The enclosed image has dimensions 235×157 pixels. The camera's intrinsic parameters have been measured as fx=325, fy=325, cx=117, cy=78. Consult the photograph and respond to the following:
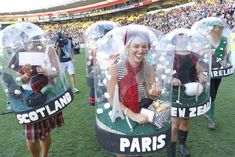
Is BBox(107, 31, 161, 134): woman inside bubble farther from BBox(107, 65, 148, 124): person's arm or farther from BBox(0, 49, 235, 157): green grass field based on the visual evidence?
BBox(0, 49, 235, 157): green grass field

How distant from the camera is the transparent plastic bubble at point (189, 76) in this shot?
3.35m

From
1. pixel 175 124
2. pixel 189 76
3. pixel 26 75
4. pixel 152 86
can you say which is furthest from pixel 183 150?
pixel 26 75

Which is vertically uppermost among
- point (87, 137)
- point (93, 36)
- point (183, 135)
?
point (93, 36)

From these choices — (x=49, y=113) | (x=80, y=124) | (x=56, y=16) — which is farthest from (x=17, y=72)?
(x=56, y=16)

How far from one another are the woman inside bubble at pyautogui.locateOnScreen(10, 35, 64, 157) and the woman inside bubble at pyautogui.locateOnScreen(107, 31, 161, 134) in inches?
36.7

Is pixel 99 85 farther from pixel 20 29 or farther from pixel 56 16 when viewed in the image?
pixel 56 16

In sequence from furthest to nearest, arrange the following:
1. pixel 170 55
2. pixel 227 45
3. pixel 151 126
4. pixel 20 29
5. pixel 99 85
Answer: pixel 227 45 → pixel 20 29 → pixel 170 55 → pixel 99 85 → pixel 151 126

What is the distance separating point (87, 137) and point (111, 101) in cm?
246

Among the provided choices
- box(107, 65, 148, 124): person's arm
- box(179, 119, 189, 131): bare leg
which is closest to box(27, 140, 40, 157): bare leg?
box(107, 65, 148, 124): person's arm

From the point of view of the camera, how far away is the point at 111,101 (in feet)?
8.26

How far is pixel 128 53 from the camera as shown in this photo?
8.29 ft

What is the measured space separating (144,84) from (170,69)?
44 centimetres

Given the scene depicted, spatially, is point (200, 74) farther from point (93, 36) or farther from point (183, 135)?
point (93, 36)

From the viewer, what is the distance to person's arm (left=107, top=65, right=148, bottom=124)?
2457 mm
